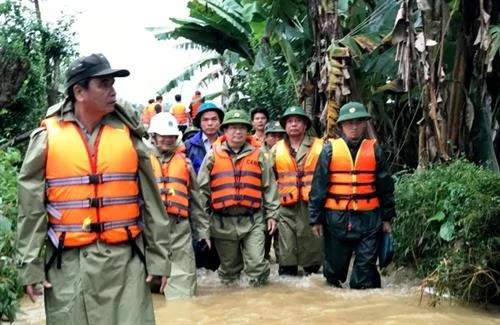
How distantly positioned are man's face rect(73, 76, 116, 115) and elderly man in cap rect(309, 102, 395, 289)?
3583 mm

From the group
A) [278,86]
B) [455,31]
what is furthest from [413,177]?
[278,86]

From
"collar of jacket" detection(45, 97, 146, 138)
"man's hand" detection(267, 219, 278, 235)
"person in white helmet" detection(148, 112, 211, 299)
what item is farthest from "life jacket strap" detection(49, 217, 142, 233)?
"man's hand" detection(267, 219, 278, 235)

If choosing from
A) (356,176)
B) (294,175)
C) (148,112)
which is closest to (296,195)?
(294,175)

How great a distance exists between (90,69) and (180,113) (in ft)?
41.4

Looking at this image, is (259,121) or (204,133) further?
(259,121)

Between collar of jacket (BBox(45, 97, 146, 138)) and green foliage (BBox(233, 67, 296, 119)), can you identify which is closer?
collar of jacket (BBox(45, 97, 146, 138))

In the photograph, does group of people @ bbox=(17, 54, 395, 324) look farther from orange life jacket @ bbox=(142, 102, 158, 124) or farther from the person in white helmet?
orange life jacket @ bbox=(142, 102, 158, 124)

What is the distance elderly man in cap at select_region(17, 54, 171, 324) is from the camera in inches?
A: 135

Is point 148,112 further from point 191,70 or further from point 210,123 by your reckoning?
point 210,123

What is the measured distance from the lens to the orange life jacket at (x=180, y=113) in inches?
629

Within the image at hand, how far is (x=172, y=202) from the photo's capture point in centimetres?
662

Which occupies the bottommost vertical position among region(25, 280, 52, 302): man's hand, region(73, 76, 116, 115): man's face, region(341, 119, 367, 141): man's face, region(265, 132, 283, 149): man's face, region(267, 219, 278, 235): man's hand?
region(267, 219, 278, 235): man's hand

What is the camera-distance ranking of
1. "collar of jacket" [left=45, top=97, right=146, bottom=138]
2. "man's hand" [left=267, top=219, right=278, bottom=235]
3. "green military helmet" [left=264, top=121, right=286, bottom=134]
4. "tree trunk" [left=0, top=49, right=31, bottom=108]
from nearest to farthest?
"collar of jacket" [left=45, top=97, right=146, bottom=138] → "man's hand" [left=267, top=219, right=278, bottom=235] → "green military helmet" [left=264, top=121, right=286, bottom=134] → "tree trunk" [left=0, top=49, right=31, bottom=108]

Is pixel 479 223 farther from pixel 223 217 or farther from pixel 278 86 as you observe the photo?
pixel 278 86
